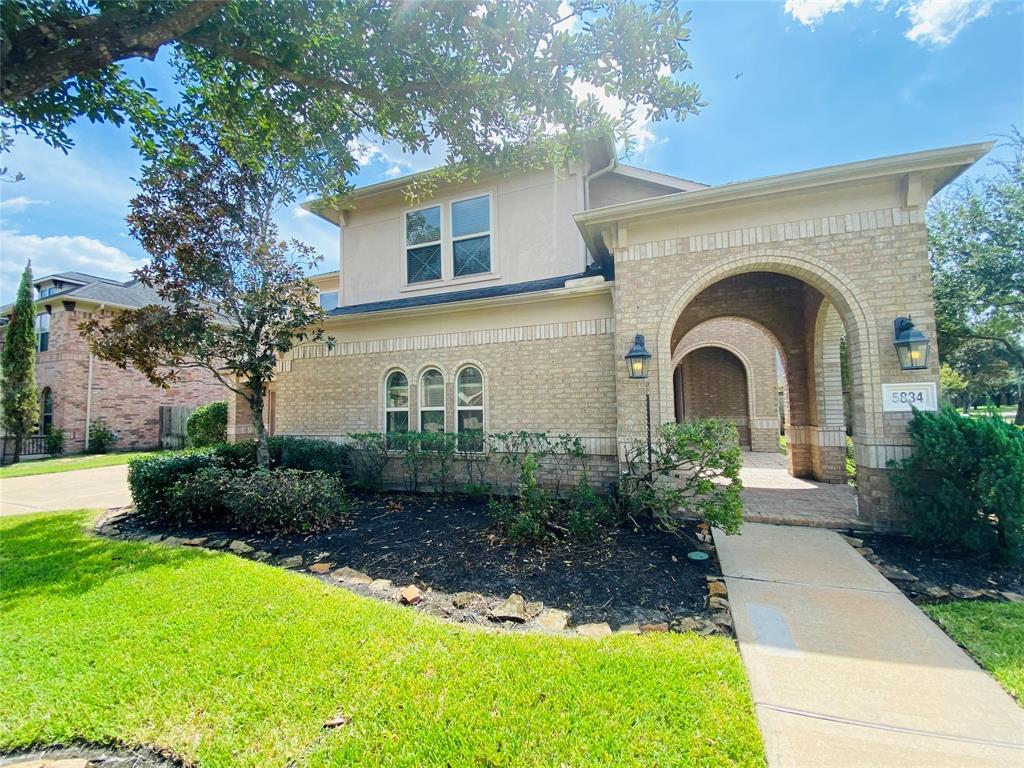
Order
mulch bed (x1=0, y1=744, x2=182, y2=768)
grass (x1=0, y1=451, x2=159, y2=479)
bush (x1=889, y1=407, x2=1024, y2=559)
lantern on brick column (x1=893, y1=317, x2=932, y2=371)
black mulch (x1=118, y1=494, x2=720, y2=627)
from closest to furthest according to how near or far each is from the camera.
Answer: mulch bed (x1=0, y1=744, x2=182, y2=768), black mulch (x1=118, y1=494, x2=720, y2=627), bush (x1=889, y1=407, x2=1024, y2=559), lantern on brick column (x1=893, y1=317, x2=932, y2=371), grass (x1=0, y1=451, x2=159, y2=479)

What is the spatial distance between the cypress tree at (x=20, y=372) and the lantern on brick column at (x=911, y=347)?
24.7 meters

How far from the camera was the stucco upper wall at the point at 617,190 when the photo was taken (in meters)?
9.18

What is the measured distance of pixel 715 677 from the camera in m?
2.66

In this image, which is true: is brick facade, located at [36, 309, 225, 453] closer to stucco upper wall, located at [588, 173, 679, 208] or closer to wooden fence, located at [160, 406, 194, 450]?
wooden fence, located at [160, 406, 194, 450]

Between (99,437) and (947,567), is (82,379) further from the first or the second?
(947,567)

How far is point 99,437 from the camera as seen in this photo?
16266 millimetres

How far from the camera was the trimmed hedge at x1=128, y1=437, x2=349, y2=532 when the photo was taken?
594 centimetres

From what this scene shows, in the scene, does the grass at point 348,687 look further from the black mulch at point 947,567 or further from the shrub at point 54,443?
the shrub at point 54,443

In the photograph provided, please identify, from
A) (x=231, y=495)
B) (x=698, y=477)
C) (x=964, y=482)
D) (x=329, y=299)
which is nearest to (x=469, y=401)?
(x=231, y=495)

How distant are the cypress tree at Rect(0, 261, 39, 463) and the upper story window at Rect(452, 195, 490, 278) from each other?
17.4 metres

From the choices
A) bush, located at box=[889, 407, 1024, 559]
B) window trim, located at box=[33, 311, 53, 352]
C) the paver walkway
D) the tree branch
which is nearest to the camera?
the tree branch

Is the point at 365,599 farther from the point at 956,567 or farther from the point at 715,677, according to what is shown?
the point at 956,567

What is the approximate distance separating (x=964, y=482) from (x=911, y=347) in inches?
65.8

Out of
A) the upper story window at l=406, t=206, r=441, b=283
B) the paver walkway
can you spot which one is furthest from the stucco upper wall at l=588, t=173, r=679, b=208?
the paver walkway
